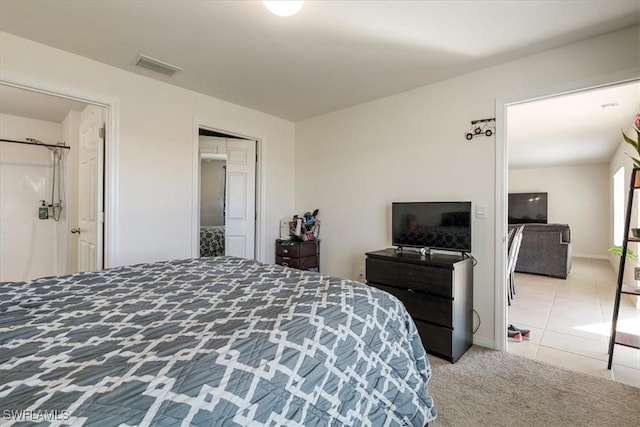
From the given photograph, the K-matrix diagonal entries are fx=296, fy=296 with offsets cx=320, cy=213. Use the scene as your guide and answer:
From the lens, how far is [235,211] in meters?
3.91

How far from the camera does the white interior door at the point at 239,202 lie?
3.89 metres

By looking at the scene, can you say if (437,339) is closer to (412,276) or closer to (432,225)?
(412,276)

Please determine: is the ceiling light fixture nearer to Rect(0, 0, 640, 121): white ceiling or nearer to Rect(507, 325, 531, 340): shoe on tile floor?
Rect(0, 0, 640, 121): white ceiling

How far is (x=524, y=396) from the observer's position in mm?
1923

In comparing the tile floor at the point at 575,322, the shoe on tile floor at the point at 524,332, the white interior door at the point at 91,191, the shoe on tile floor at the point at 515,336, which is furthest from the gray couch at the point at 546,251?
the white interior door at the point at 91,191

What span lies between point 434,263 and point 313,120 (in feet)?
8.56

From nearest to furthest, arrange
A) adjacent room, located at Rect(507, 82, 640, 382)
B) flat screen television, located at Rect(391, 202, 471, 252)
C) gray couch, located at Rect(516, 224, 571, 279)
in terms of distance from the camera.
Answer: flat screen television, located at Rect(391, 202, 471, 252), adjacent room, located at Rect(507, 82, 640, 382), gray couch, located at Rect(516, 224, 571, 279)

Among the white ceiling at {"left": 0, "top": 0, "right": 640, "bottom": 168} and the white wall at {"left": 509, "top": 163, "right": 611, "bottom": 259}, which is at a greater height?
the white ceiling at {"left": 0, "top": 0, "right": 640, "bottom": 168}

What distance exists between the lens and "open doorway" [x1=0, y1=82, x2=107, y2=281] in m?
3.76

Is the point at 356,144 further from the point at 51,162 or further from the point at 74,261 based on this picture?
the point at 51,162

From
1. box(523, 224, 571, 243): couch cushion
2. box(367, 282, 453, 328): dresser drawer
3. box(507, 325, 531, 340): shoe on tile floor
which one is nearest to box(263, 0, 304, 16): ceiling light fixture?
box(367, 282, 453, 328): dresser drawer

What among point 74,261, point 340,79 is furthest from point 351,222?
point 74,261

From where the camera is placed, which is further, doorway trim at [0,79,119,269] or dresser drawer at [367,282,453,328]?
doorway trim at [0,79,119,269]

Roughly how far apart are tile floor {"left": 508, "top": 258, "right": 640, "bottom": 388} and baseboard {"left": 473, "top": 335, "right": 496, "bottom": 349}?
5.8 inches
